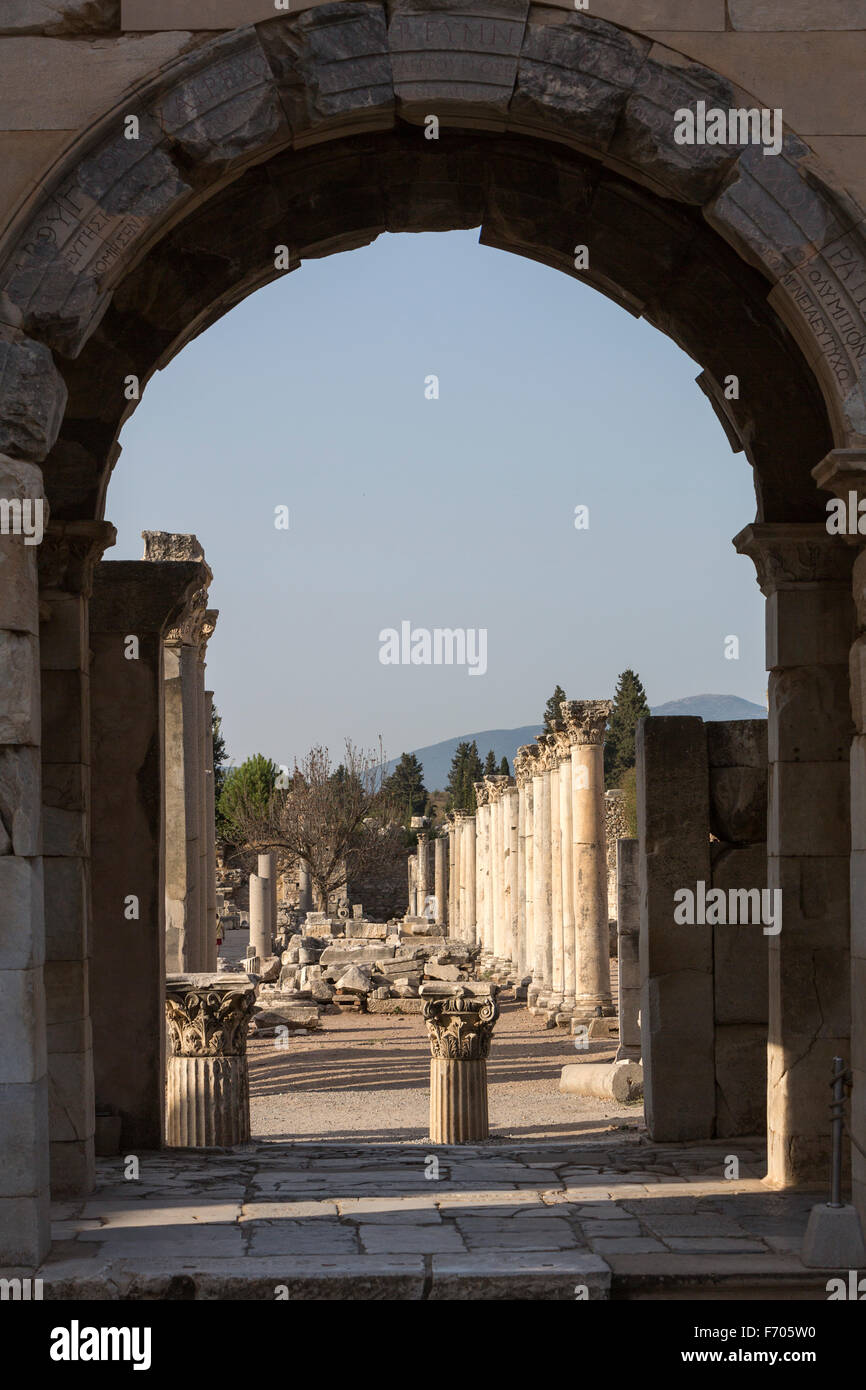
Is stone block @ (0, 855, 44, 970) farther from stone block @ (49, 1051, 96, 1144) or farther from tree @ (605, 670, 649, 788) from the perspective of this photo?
tree @ (605, 670, 649, 788)

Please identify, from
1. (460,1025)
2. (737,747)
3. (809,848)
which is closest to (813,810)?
(809,848)

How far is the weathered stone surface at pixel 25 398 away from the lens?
6.36m

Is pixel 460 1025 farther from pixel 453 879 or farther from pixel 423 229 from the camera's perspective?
pixel 453 879

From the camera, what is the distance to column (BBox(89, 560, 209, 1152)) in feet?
30.6

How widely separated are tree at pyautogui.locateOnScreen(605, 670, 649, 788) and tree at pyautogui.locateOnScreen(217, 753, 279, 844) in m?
15.8

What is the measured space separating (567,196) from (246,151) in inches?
91.7

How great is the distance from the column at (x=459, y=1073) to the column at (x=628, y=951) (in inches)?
163

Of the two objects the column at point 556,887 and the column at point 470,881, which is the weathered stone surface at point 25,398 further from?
the column at point 470,881

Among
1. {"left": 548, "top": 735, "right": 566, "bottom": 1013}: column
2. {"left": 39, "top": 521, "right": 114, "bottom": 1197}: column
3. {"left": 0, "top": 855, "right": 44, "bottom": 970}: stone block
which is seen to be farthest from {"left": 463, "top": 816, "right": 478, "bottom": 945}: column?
{"left": 0, "top": 855, "right": 44, "bottom": 970}: stone block

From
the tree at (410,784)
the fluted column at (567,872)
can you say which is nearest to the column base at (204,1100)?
the fluted column at (567,872)

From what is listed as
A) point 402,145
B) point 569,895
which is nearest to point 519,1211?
point 402,145

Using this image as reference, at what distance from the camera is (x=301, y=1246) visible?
6613 mm

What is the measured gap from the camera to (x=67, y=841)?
8.16 metres
